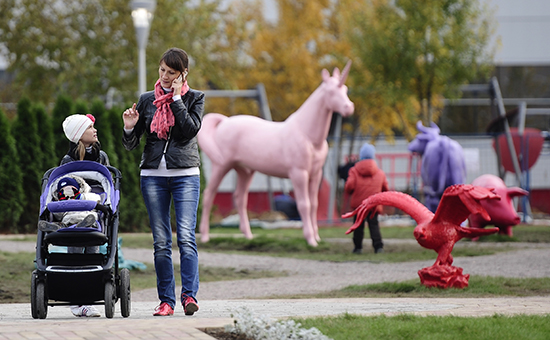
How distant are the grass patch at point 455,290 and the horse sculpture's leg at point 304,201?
186 inches

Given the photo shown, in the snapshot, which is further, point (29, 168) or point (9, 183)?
point (29, 168)

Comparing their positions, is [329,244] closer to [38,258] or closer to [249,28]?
[38,258]

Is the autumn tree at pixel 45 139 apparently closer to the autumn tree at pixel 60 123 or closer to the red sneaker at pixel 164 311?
the autumn tree at pixel 60 123

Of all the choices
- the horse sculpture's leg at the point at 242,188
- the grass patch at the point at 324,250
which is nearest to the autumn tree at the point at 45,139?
the horse sculpture's leg at the point at 242,188

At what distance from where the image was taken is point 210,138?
15281 mm

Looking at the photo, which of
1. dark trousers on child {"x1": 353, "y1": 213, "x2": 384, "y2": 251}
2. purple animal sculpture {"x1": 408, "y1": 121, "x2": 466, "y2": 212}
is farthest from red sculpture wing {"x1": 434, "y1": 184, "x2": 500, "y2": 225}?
purple animal sculpture {"x1": 408, "y1": 121, "x2": 466, "y2": 212}

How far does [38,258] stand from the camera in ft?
20.4

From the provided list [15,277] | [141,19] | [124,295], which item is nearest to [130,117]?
[124,295]

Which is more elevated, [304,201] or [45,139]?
[45,139]

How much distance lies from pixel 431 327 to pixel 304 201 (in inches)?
337

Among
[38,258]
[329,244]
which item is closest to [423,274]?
[38,258]

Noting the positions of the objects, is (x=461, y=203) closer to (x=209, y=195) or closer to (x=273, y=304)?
(x=273, y=304)

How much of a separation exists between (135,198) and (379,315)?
1205cm

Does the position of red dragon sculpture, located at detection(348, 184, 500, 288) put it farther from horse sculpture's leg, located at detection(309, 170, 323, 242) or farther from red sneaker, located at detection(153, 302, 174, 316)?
horse sculpture's leg, located at detection(309, 170, 323, 242)
